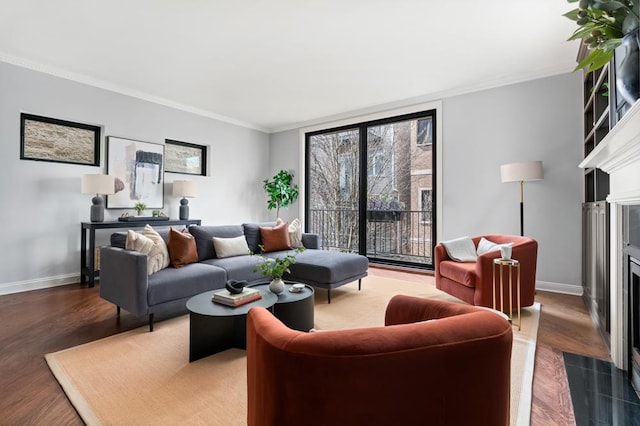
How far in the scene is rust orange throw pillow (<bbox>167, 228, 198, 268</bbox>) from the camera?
10.6 ft

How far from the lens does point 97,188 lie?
392cm

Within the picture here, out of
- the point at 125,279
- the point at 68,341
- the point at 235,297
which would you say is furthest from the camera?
the point at 125,279

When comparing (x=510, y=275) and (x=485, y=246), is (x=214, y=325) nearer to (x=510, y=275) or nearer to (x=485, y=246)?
(x=510, y=275)

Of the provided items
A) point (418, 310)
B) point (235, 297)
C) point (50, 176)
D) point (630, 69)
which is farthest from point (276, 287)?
point (50, 176)

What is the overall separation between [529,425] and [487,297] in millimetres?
1458

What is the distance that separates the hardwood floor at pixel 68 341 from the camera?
1.65 m

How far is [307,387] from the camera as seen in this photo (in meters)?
0.84

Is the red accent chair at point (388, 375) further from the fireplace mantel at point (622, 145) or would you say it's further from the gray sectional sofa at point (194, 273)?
the gray sectional sofa at point (194, 273)

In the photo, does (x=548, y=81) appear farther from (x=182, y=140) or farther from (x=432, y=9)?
(x=182, y=140)

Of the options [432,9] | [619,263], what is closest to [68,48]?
[432,9]

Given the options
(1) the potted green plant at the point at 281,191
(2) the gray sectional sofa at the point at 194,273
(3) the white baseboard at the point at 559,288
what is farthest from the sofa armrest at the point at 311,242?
(3) the white baseboard at the point at 559,288

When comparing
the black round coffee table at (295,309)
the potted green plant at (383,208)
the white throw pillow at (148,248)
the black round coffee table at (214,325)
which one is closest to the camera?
the black round coffee table at (214,325)

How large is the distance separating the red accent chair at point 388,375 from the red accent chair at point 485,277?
2.18 m

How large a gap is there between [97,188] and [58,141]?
0.88 meters
